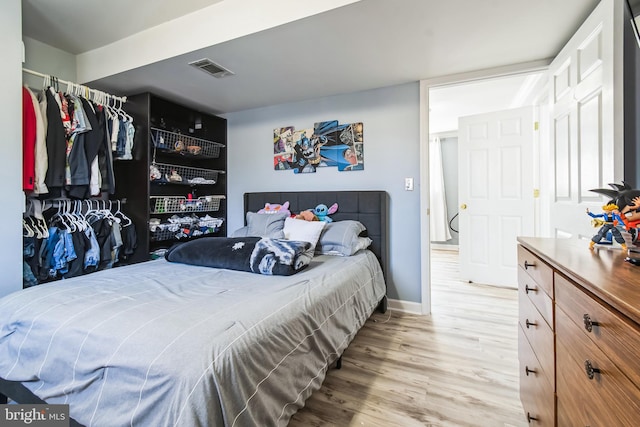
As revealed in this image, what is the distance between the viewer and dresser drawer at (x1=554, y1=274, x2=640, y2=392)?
20.9 inches

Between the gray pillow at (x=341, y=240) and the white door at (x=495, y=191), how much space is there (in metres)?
1.84

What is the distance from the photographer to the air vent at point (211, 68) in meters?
2.24

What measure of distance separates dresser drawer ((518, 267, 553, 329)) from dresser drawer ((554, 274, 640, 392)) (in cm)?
16

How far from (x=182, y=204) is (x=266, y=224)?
3.45 ft

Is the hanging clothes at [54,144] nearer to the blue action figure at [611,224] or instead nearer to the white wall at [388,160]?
the white wall at [388,160]

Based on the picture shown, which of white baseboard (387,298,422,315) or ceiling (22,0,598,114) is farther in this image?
white baseboard (387,298,422,315)

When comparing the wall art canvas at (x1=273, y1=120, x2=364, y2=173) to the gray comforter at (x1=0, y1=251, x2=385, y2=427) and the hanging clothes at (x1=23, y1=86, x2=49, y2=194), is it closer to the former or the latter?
the gray comforter at (x1=0, y1=251, x2=385, y2=427)

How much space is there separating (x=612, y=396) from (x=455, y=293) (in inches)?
113

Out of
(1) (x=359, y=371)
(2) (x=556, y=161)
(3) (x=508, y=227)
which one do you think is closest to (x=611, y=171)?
(2) (x=556, y=161)

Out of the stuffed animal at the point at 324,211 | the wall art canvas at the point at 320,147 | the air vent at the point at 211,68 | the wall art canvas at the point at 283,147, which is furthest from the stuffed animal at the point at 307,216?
the air vent at the point at 211,68

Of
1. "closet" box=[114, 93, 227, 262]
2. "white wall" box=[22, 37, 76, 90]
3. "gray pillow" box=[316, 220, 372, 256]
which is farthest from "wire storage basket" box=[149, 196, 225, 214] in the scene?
"gray pillow" box=[316, 220, 372, 256]

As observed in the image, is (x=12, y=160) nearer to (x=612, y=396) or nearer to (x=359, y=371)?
(x=359, y=371)

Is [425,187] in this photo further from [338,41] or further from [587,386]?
[587,386]

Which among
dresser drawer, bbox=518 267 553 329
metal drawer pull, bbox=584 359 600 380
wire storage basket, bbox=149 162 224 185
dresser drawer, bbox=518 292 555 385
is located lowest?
dresser drawer, bbox=518 292 555 385
